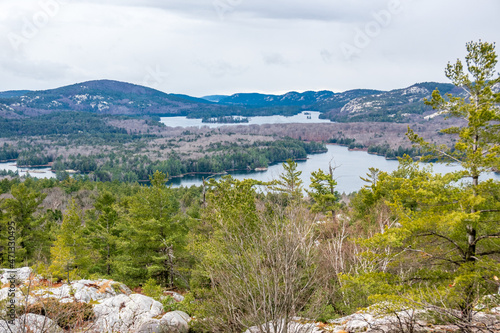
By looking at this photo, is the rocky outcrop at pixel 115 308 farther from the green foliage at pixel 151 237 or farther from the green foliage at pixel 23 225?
the green foliage at pixel 23 225

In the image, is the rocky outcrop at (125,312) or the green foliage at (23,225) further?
the green foliage at (23,225)

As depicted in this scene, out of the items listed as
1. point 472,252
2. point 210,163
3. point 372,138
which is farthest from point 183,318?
point 372,138

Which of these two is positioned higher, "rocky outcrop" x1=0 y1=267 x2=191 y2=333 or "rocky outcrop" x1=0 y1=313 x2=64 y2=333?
"rocky outcrop" x1=0 y1=313 x2=64 y2=333

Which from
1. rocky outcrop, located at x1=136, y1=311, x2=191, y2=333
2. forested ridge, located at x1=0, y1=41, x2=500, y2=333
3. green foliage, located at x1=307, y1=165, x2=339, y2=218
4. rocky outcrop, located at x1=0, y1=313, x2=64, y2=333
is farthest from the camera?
green foliage, located at x1=307, y1=165, x2=339, y2=218

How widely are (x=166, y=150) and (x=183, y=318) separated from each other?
154587mm

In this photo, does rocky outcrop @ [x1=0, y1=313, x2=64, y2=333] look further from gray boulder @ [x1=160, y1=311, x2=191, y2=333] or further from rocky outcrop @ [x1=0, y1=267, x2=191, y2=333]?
gray boulder @ [x1=160, y1=311, x2=191, y2=333]

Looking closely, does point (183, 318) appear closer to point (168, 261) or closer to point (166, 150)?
point (168, 261)

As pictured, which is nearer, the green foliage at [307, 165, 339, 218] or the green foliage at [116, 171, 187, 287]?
the green foliage at [116, 171, 187, 287]

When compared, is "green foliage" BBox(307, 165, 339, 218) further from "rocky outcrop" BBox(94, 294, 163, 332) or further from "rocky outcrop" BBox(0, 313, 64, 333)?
"rocky outcrop" BBox(0, 313, 64, 333)

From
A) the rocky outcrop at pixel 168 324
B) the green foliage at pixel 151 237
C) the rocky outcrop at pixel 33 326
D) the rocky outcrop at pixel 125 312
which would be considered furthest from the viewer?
the green foliage at pixel 151 237

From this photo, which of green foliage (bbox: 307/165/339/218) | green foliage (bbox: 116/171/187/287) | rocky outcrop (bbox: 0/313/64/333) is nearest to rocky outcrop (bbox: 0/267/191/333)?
rocky outcrop (bbox: 0/313/64/333)

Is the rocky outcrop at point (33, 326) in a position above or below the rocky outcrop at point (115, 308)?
above

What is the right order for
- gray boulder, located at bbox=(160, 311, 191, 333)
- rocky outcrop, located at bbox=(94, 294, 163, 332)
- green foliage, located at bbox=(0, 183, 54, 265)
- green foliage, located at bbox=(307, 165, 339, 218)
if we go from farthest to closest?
green foliage, located at bbox=(307, 165, 339, 218) < green foliage, located at bbox=(0, 183, 54, 265) < rocky outcrop, located at bbox=(94, 294, 163, 332) < gray boulder, located at bbox=(160, 311, 191, 333)

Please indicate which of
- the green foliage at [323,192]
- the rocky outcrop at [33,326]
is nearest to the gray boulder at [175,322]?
the rocky outcrop at [33,326]
